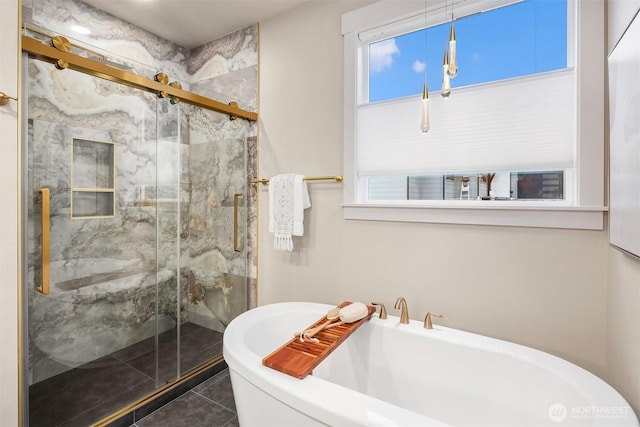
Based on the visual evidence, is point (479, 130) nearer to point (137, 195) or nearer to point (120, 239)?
point (137, 195)

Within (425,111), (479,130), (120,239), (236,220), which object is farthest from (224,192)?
(479,130)

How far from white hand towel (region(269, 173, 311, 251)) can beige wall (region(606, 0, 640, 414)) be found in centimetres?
158

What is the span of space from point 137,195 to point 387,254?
5.32 ft

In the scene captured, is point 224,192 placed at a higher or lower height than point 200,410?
higher

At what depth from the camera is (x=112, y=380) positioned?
6.33 feet

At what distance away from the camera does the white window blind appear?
1517mm

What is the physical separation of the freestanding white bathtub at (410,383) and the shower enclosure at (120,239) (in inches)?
30.7

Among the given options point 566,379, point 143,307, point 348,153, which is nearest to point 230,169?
point 348,153

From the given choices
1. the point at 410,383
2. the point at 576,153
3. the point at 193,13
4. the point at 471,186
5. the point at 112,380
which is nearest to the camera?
the point at 576,153

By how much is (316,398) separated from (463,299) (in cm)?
106

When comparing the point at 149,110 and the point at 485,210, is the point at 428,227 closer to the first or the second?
the point at 485,210
